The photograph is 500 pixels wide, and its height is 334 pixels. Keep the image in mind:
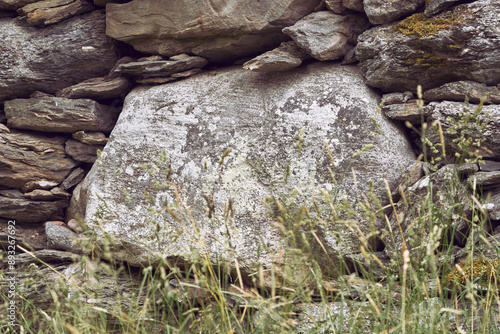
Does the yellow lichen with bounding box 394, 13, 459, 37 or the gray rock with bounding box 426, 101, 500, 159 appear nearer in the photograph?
the gray rock with bounding box 426, 101, 500, 159

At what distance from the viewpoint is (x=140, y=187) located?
12.1ft

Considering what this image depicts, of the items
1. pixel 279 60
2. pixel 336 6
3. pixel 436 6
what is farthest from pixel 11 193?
pixel 436 6

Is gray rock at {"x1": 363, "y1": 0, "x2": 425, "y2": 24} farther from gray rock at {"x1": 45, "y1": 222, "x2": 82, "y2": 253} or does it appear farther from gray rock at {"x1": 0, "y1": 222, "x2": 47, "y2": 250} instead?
gray rock at {"x1": 0, "y1": 222, "x2": 47, "y2": 250}

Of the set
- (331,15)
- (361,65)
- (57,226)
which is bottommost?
(57,226)

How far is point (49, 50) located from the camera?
4297 mm

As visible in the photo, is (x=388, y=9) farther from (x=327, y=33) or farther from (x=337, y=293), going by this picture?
(x=337, y=293)

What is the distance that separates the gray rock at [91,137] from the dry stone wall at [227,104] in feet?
0.04

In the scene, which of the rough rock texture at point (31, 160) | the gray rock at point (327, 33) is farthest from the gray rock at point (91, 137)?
the gray rock at point (327, 33)

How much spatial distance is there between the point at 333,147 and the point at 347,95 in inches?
18.7

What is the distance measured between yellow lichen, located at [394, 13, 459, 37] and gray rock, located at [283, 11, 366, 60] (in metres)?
0.43

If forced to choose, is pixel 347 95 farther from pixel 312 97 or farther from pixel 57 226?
pixel 57 226

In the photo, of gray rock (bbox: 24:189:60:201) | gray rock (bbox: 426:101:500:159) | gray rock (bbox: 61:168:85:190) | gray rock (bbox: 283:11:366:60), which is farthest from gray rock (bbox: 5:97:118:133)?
gray rock (bbox: 426:101:500:159)

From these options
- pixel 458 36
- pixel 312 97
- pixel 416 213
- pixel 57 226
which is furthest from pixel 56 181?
pixel 458 36

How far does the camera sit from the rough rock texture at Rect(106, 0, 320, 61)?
3.76 meters
